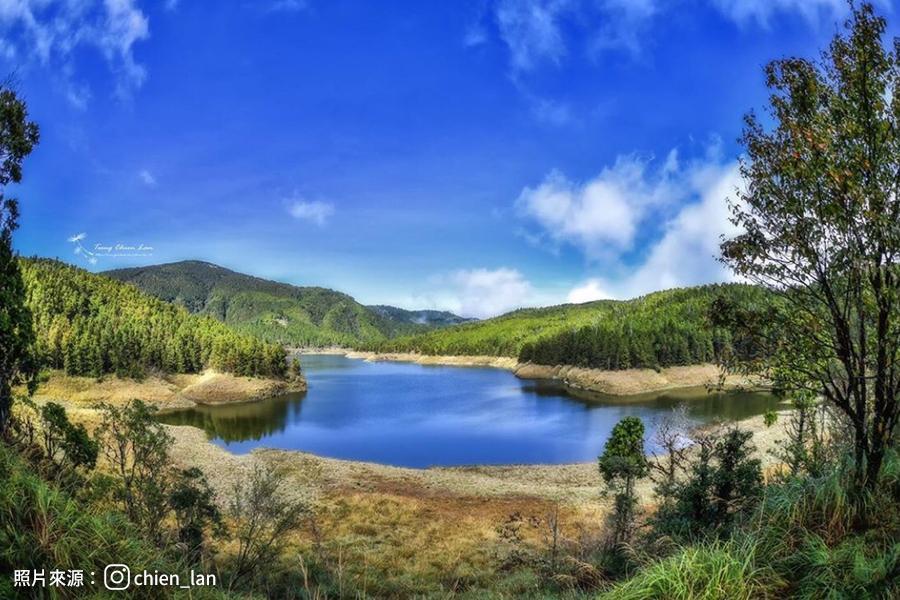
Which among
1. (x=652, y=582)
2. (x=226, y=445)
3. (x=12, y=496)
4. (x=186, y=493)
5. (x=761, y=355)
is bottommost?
(x=226, y=445)

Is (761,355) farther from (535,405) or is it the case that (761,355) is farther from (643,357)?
(643,357)

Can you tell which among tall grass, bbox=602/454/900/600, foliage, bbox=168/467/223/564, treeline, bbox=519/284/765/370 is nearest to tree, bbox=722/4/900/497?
tall grass, bbox=602/454/900/600

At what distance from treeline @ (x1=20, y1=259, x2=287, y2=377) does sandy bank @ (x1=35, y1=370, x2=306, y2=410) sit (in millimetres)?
1818

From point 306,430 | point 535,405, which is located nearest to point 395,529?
point 306,430

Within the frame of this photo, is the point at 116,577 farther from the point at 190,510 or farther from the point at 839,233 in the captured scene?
the point at 190,510

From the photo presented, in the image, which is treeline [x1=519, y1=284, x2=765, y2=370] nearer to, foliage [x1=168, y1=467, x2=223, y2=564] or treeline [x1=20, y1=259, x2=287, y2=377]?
treeline [x1=20, y1=259, x2=287, y2=377]

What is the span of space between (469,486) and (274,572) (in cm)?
2184

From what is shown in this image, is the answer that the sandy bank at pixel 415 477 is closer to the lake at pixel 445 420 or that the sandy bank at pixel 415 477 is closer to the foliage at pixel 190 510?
the lake at pixel 445 420

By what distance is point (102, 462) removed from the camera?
3156 centimetres

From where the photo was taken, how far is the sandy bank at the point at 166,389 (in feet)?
249

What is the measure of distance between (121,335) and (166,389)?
1318 cm

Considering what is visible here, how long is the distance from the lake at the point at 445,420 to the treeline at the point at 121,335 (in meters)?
12.5

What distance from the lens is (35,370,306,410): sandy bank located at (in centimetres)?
7588

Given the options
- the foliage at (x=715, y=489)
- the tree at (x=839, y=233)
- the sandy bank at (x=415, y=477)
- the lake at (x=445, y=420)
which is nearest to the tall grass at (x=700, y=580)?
the tree at (x=839, y=233)
